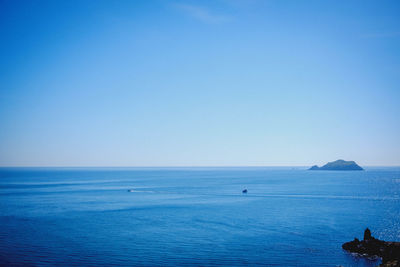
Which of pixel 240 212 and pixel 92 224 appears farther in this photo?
pixel 240 212

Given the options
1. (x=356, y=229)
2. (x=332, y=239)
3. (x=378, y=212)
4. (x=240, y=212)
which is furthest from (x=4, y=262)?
(x=378, y=212)

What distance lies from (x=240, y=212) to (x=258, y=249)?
3218 centimetres

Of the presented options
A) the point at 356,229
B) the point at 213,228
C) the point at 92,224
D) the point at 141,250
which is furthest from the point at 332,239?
the point at 92,224

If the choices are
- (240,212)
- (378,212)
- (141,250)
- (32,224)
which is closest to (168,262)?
(141,250)

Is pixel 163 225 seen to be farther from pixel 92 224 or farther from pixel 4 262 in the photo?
pixel 4 262

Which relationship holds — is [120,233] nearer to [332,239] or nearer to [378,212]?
[332,239]

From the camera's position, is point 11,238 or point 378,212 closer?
point 11,238

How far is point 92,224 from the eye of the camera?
56562 millimetres

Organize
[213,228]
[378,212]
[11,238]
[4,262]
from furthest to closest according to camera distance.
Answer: [378,212] < [213,228] < [11,238] < [4,262]

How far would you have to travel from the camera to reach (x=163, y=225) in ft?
186

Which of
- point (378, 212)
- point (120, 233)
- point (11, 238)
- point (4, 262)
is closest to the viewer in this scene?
point (4, 262)

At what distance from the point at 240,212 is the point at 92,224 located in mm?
35195

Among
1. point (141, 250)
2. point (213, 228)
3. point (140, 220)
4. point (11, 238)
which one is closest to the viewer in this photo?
point (141, 250)

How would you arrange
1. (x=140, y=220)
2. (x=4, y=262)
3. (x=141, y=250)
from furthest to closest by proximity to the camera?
(x=140, y=220) < (x=141, y=250) < (x=4, y=262)
